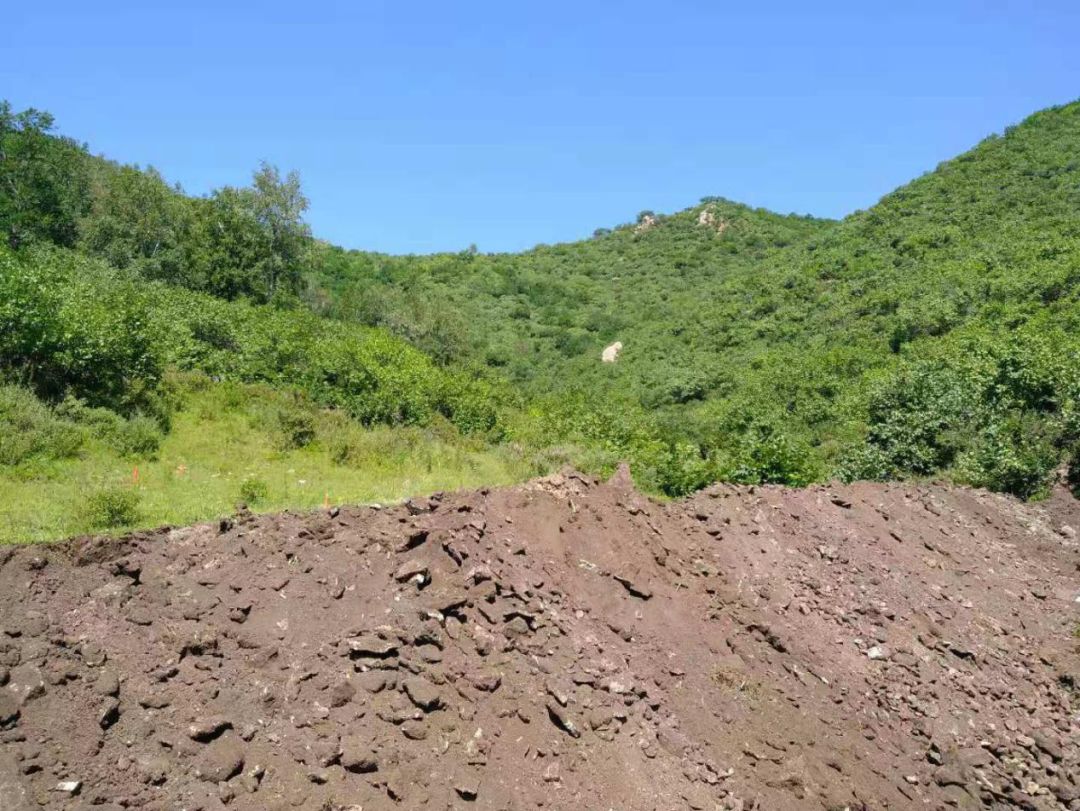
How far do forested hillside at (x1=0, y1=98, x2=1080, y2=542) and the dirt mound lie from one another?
3.71 meters

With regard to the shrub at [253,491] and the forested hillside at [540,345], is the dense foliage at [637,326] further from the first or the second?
the shrub at [253,491]

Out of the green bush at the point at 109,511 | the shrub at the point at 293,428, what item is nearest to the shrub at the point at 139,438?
the shrub at the point at 293,428

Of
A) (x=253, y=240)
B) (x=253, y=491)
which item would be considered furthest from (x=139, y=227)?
(x=253, y=491)

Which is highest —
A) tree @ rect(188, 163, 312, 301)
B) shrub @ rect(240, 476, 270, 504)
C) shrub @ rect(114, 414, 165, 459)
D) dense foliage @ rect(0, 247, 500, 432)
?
tree @ rect(188, 163, 312, 301)

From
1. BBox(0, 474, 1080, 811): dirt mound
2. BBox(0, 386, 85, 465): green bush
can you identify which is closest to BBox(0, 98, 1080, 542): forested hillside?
BBox(0, 386, 85, 465): green bush

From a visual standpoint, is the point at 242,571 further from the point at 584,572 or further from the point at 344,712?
the point at 584,572

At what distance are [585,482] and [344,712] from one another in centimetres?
494

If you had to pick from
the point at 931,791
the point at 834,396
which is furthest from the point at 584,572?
the point at 834,396

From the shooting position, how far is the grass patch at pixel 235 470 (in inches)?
408

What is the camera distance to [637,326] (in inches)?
1886

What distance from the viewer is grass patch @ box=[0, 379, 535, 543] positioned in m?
10.4

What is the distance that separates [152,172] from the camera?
39938 millimetres

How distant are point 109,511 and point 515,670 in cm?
585

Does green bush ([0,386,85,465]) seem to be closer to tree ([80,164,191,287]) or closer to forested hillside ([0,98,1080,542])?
forested hillside ([0,98,1080,542])
